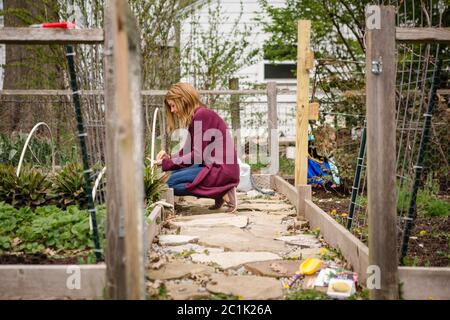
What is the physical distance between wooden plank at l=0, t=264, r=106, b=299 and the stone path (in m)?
0.34

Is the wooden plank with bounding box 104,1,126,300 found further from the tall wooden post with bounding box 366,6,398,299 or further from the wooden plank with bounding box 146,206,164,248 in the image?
→ the tall wooden post with bounding box 366,6,398,299

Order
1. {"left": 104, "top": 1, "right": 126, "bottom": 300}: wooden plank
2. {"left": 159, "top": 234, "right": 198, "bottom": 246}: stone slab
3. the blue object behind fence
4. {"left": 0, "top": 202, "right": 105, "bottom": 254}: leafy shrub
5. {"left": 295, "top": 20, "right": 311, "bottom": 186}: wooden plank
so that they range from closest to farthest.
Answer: {"left": 104, "top": 1, "right": 126, "bottom": 300}: wooden plank, {"left": 0, "top": 202, "right": 105, "bottom": 254}: leafy shrub, {"left": 159, "top": 234, "right": 198, "bottom": 246}: stone slab, {"left": 295, "top": 20, "right": 311, "bottom": 186}: wooden plank, the blue object behind fence

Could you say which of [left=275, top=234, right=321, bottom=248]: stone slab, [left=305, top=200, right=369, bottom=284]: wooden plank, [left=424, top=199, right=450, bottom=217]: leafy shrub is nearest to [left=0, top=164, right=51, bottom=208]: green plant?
[left=275, top=234, right=321, bottom=248]: stone slab

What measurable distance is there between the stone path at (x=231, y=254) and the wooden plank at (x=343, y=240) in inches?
3.9

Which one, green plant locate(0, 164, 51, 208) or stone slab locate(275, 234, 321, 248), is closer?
stone slab locate(275, 234, 321, 248)

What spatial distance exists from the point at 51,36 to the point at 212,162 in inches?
122

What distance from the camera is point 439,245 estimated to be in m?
4.31

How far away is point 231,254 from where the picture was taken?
4180 millimetres

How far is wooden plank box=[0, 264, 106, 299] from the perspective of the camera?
10.4 ft

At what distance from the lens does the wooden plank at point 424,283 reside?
10.4 ft

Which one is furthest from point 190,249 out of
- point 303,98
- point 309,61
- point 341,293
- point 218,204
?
point 309,61

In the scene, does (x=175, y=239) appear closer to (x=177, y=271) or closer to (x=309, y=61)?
(x=177, y=271)
